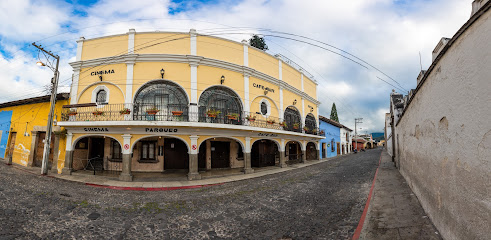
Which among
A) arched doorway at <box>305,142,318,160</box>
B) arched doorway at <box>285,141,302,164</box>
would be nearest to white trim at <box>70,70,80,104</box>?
arched doorway at <box>285,141,302,164</box>

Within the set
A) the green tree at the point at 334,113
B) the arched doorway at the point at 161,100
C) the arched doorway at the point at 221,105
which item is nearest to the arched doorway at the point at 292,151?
the arched doorway at the point at 221,105

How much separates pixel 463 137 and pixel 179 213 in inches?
251

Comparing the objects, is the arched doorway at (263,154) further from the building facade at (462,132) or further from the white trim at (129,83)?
the building facade at (462,132)

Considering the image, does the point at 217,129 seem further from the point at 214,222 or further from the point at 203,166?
the point at 214,222

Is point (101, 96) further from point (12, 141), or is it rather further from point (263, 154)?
point (263, 154)

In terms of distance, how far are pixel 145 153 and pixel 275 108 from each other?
34.6 ft

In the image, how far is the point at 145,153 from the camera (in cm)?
1323

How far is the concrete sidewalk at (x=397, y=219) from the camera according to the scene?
3.77m

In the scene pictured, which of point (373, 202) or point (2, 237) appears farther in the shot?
point (373, 202)

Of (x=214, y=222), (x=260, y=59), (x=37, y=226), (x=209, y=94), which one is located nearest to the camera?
(x=37, y=226)

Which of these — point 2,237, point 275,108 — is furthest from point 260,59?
point 2,237

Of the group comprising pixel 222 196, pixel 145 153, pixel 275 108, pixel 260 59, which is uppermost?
pixel 260 59

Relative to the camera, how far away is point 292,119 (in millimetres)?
18500

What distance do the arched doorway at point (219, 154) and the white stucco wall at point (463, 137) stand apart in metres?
11.6
